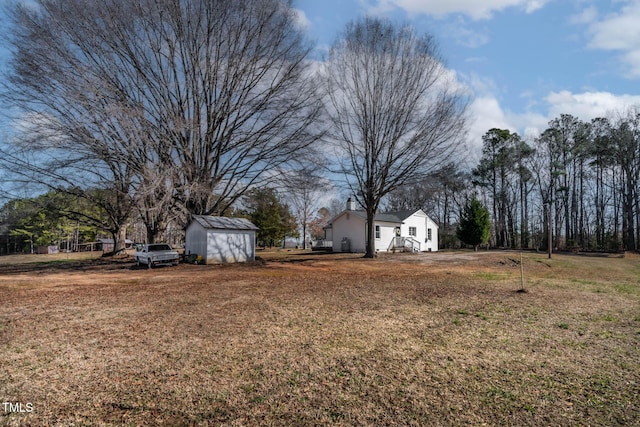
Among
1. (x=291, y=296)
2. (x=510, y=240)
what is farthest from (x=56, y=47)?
(x=510, y=240)

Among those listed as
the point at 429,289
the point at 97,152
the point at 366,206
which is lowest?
the point at 429,289

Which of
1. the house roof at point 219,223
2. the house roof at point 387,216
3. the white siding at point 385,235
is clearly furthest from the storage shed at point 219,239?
the white siding at point 385,235

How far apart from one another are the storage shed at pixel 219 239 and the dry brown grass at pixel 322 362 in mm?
11749

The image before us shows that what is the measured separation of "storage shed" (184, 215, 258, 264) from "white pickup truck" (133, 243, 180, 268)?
1.69 m

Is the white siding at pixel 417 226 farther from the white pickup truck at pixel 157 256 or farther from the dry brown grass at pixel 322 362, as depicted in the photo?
the dry brown grass at pixel 322 362

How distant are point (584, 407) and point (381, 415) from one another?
1.89 metres

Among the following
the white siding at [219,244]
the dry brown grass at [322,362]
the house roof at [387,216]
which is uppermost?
the house roof at [387,216]

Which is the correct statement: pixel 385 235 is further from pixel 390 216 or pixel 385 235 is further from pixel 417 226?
pixel 417 226

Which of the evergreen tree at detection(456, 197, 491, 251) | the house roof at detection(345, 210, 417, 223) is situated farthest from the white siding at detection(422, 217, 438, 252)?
the evergreen tree at detection(456, 197, 491, 251)

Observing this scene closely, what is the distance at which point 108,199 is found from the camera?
23.9 meters

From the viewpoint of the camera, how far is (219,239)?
66.2 ft

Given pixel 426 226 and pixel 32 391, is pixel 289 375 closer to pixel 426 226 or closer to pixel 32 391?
pixel 32 391

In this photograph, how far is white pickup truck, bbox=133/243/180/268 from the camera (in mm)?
Answer: 18033

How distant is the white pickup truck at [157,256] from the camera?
18.0m
